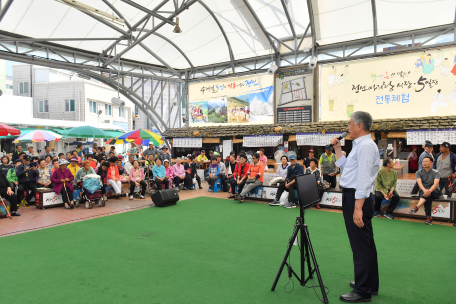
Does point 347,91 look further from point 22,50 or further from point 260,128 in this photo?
point 22,50

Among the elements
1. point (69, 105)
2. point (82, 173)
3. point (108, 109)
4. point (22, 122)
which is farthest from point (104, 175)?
point (108, 109)

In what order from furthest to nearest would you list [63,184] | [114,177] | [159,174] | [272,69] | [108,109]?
1. [108,109]
2. [272,69]
3. [159,174]
4. [114,177]
5. [63,184]

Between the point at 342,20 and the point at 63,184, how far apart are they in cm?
1264

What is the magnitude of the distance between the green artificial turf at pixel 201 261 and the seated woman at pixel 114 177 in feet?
9.38

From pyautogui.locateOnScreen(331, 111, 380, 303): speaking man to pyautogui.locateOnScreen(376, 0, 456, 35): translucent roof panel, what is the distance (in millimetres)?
11499

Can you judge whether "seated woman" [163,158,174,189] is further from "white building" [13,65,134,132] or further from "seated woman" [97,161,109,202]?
"white building" [13,65,134,132]

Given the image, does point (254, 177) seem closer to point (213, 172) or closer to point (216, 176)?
point (216, 176)

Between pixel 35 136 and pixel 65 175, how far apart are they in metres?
6.36

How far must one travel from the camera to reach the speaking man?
9.71ft

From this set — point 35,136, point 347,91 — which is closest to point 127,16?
point 35,136

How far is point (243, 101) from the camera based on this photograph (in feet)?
55.2

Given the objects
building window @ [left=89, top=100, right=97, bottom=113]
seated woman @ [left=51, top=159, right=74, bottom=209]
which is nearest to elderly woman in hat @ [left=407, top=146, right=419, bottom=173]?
seated woman @ [left=51, top=159, right=74, bottom=209]

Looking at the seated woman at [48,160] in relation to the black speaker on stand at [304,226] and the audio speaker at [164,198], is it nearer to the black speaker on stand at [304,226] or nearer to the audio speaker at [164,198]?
the audio speaker at [164,198]

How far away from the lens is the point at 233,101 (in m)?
17.2
